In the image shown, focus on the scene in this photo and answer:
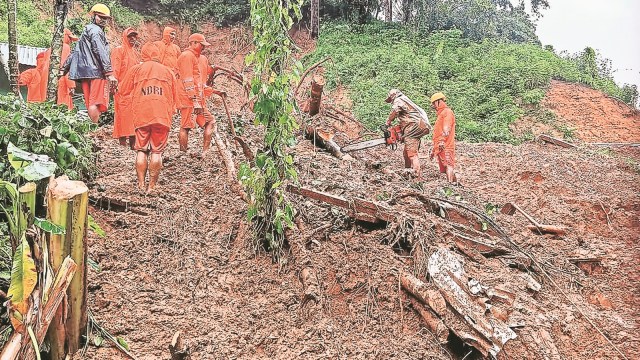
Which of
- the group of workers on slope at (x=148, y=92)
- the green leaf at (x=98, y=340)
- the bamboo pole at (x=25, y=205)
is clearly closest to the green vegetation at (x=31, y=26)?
the group of workers on slope at (x=148, y=92)

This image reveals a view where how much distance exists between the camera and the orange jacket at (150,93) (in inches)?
193

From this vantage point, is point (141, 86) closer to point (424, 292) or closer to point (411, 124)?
point (424, 292)

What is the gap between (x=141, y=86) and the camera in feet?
16.3

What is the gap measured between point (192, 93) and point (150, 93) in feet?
3.27

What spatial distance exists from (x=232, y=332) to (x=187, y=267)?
2.60 ft

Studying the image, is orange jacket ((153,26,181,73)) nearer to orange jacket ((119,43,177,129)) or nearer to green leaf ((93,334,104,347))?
orange jacket ((119,43,177,129))

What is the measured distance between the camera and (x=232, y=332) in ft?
11.2

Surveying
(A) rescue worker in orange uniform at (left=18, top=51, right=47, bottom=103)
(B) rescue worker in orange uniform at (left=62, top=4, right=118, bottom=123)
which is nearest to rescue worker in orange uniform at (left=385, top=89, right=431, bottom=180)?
(B) rescue worker in orange uniform at (left=62, top=4, right=118, bottom=123)

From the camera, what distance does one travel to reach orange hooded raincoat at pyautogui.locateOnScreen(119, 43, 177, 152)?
16.1 feet

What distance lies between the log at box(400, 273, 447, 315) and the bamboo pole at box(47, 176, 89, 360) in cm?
228

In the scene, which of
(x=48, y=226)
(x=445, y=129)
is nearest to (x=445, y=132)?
(x=445, y=129)

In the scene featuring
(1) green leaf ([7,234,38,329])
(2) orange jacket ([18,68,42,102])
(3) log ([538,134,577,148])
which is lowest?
(1) green leaf ([7,234,38,329])

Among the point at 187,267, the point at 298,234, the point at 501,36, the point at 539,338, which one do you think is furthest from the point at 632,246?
the point at 501,36

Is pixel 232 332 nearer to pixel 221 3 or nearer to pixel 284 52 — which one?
pixel 284 52
